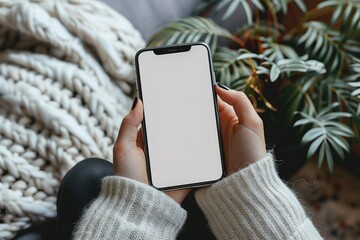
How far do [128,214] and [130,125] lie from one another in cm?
13

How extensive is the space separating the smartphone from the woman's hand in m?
0.03

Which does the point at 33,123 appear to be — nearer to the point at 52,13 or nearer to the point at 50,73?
the point at 50,73

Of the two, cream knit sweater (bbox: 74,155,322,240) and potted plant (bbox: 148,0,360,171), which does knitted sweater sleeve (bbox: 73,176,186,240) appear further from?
potted plant (bbox: 148,0,360,171)

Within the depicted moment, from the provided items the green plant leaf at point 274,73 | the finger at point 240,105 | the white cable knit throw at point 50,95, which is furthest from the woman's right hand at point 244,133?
the white cable knit throw at point 50,95

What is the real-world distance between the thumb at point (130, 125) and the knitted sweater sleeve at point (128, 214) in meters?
0.06

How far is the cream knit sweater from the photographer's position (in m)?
0.66

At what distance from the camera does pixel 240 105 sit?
A: 710 millimetres

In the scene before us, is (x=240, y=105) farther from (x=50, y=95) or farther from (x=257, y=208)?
(x=50, y=95)

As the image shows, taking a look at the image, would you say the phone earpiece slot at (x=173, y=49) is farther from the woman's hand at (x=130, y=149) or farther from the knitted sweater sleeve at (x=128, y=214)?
the knitted sweater sleeve at (x=128, y=214)

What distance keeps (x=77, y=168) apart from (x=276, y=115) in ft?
1.32

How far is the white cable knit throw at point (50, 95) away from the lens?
0.82m

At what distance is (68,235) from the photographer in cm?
75

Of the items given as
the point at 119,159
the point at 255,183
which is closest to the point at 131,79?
the point at 119,159

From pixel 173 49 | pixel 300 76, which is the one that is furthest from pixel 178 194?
pixel 300 76
